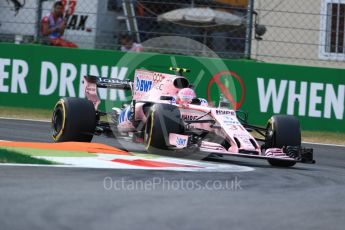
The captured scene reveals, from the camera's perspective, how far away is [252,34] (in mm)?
15695

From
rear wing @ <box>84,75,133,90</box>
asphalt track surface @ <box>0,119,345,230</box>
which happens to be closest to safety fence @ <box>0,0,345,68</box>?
rear wing @ <box>84,75,133,90</box>

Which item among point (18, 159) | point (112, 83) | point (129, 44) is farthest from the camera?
point (129, 44)

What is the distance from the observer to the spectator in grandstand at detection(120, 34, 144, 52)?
1658 cm

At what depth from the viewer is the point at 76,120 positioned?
1055 centimetres

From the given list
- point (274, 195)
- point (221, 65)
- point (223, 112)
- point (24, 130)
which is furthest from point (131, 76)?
point (274, 195)

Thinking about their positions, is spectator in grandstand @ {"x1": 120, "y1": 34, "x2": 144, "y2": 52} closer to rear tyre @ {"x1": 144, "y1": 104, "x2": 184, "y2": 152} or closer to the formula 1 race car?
the formula 1 race car

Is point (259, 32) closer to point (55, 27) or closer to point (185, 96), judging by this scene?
point (55, 27)

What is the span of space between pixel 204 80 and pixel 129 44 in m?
2.61

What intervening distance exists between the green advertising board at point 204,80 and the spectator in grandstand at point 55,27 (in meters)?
0.80

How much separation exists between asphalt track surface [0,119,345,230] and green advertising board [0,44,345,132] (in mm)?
6251

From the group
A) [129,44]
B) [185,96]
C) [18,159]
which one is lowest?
[18,159]

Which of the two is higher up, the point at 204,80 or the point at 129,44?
the point at 129,44

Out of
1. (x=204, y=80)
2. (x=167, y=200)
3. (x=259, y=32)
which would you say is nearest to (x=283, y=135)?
(x=167, y=200)

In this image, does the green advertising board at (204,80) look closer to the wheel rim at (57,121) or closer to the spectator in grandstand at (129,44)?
the spectator in grandstand at (129,44)
